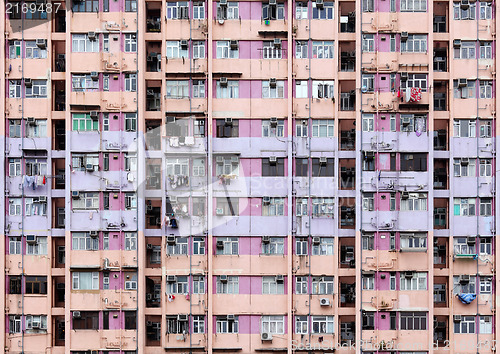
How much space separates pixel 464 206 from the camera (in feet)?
61.9

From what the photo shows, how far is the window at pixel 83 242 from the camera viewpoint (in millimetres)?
18688

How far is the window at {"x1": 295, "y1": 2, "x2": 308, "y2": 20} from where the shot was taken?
1900 cm

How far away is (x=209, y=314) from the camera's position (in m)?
18.6

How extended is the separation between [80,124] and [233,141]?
581 centimetres

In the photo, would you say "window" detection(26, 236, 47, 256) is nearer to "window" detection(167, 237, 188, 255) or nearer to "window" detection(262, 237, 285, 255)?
"window" detection(167, 237, 188, 255)

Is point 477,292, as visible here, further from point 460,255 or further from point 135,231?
point 135,231

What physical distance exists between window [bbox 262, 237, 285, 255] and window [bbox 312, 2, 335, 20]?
8.58 metres

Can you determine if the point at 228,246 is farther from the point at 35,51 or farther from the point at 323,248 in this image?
the point at 35,51

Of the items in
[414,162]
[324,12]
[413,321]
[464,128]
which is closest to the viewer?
[413,321]

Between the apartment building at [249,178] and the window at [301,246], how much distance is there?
5 cm

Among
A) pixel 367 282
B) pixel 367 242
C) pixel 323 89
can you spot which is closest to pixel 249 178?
pixel 323 89

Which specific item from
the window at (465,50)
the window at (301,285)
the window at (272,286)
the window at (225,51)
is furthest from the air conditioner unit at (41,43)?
the window at (465,50)

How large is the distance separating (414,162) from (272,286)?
23.4 ft

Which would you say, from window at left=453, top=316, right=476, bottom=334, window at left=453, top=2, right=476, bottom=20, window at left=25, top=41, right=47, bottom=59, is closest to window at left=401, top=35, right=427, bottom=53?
window at left=453, top=2, right=476, bottom=20
